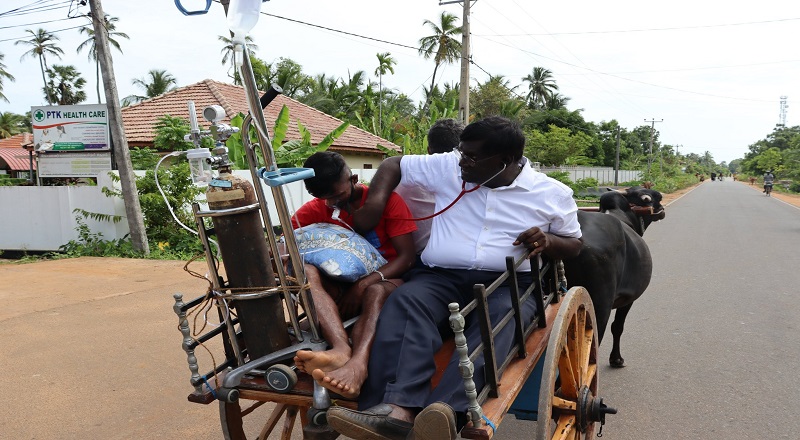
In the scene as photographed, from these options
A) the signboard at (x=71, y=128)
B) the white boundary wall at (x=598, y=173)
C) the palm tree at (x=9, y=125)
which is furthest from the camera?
the palm tree at (x=9, y=125)

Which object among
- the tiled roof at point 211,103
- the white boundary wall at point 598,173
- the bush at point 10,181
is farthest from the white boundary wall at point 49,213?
the white boundary wall at point 598,173

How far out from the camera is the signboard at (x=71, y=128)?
35.9 ft

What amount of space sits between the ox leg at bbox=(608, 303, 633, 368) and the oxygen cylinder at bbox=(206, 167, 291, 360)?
10.4 ft

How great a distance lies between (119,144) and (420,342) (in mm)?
9460

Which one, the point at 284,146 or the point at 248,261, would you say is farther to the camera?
the point at 284,146

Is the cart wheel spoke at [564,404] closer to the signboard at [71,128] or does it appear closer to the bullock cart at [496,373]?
the bullock cart at [496,373]

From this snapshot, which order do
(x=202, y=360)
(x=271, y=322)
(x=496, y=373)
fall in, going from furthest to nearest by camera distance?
(x=202, y=360)
(x=271, y=322)
(x=496, y=373)

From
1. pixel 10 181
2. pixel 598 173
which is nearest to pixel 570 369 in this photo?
pixel 10 181

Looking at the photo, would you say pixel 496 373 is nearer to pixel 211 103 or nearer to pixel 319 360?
pixel 319 360

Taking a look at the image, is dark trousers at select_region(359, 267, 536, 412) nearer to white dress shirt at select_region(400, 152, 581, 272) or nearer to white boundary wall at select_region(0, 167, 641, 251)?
white dress shirt at select_region(400, 152, 581, 272)

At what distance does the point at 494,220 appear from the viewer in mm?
2613

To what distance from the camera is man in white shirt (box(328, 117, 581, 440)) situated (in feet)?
6.96

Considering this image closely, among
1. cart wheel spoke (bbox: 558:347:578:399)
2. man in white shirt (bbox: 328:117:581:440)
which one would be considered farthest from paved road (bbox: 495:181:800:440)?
man in white shirt (bbox: 328:117:581:440)

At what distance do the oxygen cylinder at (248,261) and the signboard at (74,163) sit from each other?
32.3 feet
